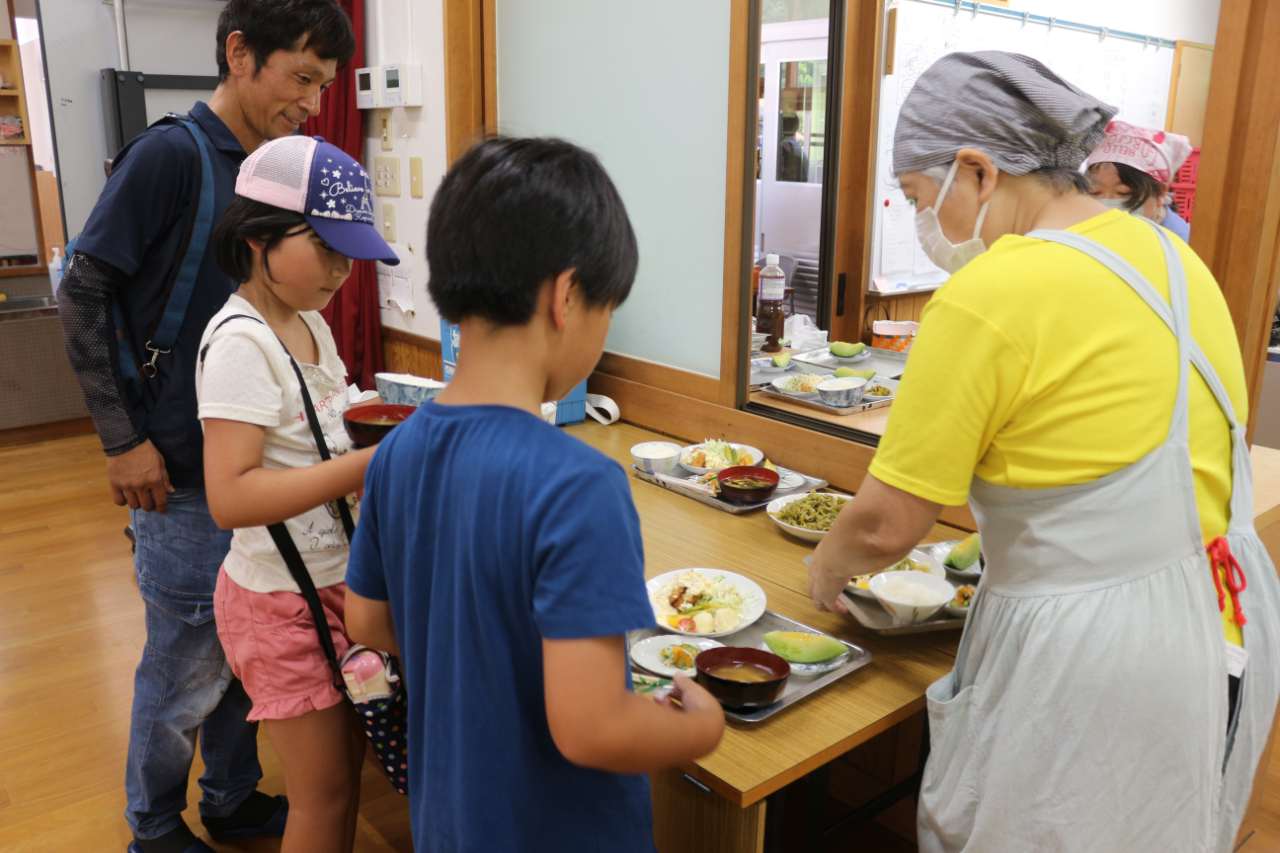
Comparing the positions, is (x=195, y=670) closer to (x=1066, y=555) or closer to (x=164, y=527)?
(x=164, y=527)

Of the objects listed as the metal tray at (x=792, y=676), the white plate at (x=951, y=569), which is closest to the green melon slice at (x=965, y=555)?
the white plate at (x=951, y=569)

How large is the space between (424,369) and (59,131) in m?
2.70

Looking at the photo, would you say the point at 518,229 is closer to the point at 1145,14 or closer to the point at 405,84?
the point at 1145,14

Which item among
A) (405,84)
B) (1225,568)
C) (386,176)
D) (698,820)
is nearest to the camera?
(1225,568)

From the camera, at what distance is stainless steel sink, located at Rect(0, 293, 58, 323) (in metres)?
4.52

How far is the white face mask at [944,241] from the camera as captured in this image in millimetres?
1107

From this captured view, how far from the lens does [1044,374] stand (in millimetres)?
965

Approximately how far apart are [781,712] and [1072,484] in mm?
473

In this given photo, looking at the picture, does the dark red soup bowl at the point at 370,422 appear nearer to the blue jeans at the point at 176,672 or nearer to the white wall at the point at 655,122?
the blue jeans at the point at 176,672

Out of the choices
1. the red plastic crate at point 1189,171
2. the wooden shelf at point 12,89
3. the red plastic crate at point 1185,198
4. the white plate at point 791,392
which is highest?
the wooden shelf at point 12,89

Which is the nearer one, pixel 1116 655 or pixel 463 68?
pixel 1116 655

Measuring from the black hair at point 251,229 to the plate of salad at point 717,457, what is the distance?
44.4 inches

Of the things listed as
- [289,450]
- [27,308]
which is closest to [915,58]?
[289,450]

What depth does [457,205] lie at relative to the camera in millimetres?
754
